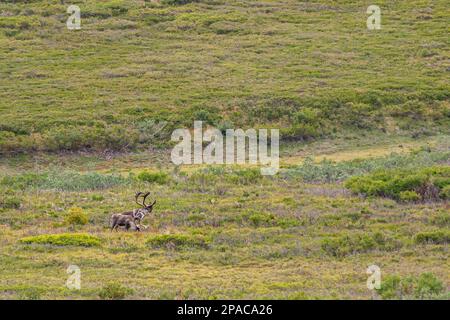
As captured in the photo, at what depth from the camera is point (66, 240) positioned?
70.8ft

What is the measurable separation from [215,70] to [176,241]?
3097 centimetres

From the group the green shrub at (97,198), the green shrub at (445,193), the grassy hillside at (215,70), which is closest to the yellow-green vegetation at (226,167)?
the green shrub at (445,193)

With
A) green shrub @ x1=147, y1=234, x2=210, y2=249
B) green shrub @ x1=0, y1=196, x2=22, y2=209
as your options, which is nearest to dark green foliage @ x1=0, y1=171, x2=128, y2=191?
green shrub @ x1=0, y1=196, x2=22, y2=209

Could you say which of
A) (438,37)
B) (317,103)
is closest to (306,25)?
(438,37)

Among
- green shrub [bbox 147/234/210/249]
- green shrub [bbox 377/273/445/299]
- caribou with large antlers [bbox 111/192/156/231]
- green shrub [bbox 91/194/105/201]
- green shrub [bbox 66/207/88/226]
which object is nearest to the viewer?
green shrub [bbox 377/273/445/299]

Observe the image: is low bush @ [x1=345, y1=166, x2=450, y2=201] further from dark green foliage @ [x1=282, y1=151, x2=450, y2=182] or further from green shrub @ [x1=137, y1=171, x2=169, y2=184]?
green shrub @ [x1=137, y1=171, x2=169, y2=184]

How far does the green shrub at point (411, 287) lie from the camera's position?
1580 cm

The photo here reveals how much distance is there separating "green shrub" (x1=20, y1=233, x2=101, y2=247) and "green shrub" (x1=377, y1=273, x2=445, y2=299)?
720 centimetres

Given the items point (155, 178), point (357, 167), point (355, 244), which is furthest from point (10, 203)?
point (357, 167)

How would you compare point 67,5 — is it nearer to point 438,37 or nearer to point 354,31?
point 354,31

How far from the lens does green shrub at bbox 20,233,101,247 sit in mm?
21328

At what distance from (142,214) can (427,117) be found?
25407 millimetres

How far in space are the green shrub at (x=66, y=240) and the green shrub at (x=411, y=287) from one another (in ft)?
23.6

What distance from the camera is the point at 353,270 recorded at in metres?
18.8
